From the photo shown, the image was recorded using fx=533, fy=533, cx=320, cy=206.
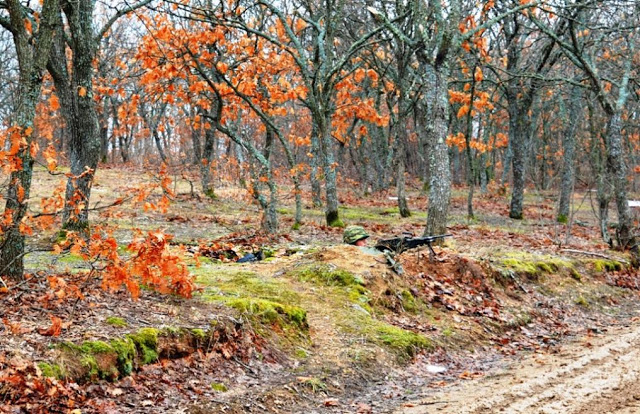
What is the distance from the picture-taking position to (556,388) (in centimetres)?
511

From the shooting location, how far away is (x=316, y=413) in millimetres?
4695

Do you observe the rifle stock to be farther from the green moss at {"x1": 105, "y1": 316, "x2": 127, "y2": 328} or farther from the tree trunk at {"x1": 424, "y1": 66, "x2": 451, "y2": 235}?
the green moss at {"x1": 105, "y1": 316, "x2": 127, "y2": 328}

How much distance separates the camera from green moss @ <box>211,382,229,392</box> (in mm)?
4566

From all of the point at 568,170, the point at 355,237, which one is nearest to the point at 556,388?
the point at 355,237

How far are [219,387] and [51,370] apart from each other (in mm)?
1383

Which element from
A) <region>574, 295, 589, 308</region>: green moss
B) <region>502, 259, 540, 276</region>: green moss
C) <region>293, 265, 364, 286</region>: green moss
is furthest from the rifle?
<region>574, 295, 589, 308</region>: green moss

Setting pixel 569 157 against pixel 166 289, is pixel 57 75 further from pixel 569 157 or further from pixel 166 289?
pixel 569 157

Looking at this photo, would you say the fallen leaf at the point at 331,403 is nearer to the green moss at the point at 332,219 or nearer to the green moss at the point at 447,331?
the green moss at the point at 447,331

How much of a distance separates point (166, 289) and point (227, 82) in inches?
287

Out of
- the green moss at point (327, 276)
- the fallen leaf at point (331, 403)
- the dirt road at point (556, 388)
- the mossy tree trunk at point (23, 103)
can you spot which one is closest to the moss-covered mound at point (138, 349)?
the fallen leaf at point (331, 403)

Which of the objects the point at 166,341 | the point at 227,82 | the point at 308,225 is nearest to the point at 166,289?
the point at 166,341

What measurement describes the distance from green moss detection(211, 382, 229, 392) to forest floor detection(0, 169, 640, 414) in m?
0.01

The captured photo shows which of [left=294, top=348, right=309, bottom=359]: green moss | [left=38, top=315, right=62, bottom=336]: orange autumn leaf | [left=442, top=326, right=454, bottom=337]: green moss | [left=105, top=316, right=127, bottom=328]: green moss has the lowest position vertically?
[left=442, top=326, right=454, bottom=337]: green moss

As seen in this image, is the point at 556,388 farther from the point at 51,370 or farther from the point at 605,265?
the point at 605,265
